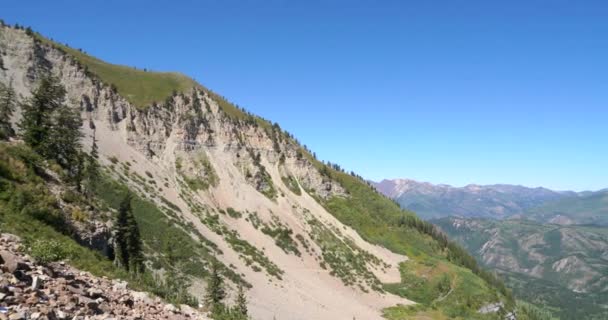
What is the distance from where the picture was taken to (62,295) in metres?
12.8

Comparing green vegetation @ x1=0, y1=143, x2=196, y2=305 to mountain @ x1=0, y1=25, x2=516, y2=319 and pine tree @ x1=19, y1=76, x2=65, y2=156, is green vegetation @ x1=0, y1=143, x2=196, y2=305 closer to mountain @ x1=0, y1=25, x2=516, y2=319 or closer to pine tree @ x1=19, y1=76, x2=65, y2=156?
mountain @ x1=0, y1=25, x2=516, y2=319

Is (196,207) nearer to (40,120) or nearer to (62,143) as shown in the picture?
(62,143)

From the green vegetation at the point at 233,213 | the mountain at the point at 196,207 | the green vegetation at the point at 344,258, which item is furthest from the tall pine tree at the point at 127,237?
the green vegetation at the point at 344,258

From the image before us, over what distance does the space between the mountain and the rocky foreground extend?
126 centimetres

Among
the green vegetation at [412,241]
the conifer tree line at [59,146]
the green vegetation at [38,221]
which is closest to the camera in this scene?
the green vegetation at [38,221]

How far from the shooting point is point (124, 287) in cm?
1770

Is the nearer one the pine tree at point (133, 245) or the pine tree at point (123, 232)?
the pine tree at point (123, 232)

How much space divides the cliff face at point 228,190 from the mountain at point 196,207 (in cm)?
35

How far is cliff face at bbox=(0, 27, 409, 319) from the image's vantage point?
69188mm

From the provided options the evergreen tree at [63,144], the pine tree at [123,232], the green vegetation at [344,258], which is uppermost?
the evergreen tree at [63,144]

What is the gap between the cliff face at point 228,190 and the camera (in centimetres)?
6919

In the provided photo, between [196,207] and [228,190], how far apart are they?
47.5 ft

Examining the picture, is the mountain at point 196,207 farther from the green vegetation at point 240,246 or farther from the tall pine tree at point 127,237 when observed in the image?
the green vegetation at point 240,246

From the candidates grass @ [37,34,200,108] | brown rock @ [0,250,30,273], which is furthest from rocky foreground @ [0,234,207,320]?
grass @ [37,34,200,108]
